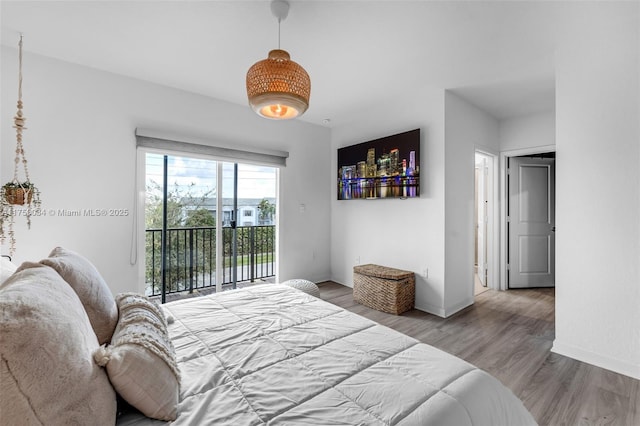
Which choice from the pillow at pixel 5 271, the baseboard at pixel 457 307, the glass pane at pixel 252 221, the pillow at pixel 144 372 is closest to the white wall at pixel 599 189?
the baseboard at pixel 457 307

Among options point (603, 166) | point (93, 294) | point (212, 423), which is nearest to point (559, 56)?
point (603, 166)

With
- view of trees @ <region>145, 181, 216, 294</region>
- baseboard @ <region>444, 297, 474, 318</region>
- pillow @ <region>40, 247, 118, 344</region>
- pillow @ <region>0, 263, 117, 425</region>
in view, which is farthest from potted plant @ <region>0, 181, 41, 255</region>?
baseboard @ <region>444, 297, 474, 318</region>

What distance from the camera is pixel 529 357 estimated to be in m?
2.38

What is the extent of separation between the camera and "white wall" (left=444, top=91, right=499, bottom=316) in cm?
330

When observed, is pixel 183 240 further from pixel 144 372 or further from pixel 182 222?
pixel 144 372

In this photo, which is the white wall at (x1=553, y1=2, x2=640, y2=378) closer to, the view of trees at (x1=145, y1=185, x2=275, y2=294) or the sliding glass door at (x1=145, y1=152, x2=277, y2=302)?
→ the sliding glass door at (x1=145, y1=152, x2=277, y2=302)

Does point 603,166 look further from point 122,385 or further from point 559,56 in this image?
point 122,385

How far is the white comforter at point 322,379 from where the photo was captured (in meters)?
0.95

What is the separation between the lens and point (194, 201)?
3568 mm

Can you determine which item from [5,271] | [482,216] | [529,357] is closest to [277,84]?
[5,271]

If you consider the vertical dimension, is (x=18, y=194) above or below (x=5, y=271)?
above

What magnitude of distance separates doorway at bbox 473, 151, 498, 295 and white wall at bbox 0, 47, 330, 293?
12.1 ft

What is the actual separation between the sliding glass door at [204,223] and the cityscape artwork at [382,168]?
1098 mm

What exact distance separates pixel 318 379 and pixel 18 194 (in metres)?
2.65
